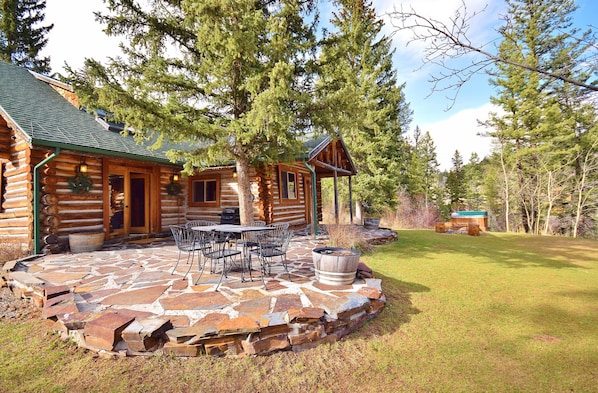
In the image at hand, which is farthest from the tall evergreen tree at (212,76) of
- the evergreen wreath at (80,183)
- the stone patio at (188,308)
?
the stone patio at (188,308)

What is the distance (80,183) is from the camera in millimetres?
7254

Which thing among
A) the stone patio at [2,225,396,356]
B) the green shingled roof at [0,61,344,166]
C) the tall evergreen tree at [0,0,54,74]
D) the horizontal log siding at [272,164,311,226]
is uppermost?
the tall evergreen tree at [0,0,54,74]

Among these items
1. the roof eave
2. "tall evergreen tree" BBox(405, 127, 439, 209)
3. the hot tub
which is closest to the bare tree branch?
the roof eave

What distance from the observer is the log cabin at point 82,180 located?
6.57 m

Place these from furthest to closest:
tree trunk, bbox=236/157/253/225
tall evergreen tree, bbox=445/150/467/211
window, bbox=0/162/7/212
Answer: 1. tall evergreen tree, bbox=445/150/467/211
2. window, bbox=0/162/7/212
3. tree trunk, bbox=236/157/253/225

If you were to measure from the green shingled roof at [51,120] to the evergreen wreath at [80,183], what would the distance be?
36.4 inches

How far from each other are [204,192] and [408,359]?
9278 millimetres

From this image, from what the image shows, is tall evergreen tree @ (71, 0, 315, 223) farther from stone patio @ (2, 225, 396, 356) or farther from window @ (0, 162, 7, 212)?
window @ (0, 162, 7, 212)

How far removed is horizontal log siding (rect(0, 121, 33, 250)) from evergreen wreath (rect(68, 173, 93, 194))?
2.59 feet

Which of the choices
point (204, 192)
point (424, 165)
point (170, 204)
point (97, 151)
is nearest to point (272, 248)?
point (97, 151)

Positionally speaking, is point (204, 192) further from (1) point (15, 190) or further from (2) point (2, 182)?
(2) point (2, 182)

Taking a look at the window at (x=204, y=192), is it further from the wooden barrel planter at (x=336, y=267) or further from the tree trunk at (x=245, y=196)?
the wooden barrel planter at (x=336, y=267)

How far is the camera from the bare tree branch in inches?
88.3

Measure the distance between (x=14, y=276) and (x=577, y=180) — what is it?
21928 mm
